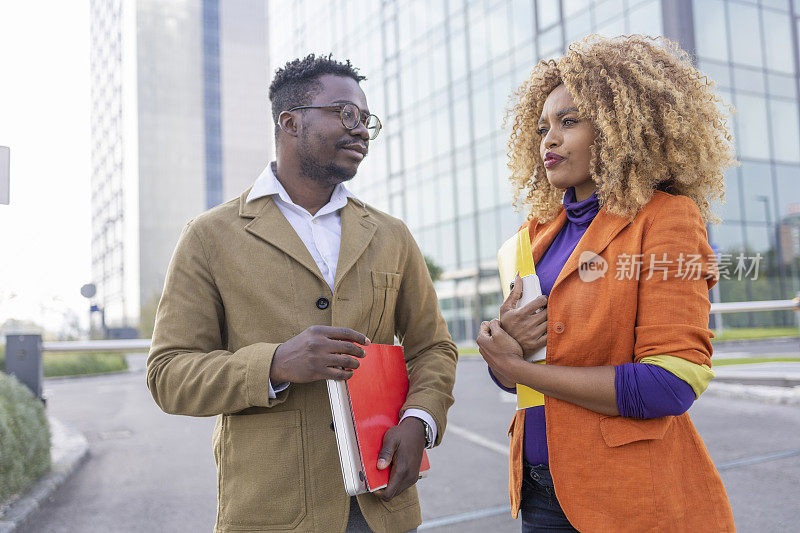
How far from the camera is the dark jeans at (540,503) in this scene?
1871 millimetres

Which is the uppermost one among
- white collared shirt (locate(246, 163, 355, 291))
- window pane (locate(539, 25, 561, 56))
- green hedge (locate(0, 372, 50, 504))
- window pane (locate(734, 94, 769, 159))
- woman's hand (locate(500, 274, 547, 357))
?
window pane (locate(539, 25, 561, 56))

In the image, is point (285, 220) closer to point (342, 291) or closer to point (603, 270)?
point (342, 291)

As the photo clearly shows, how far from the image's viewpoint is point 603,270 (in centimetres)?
175

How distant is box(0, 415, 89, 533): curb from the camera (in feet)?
15.1

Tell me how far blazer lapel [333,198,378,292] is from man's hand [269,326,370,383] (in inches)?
12.5

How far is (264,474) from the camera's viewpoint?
74.6 inches

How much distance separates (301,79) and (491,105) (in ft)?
84.3

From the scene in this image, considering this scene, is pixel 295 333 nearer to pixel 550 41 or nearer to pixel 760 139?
pixel 550 41

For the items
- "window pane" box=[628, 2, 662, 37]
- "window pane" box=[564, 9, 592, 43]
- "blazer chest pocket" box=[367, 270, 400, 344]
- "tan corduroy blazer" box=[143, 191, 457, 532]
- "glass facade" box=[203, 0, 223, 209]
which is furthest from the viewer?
"glass facade" box=[203, 0, 223, 209]

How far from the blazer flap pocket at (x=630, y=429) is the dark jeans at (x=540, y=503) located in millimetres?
259

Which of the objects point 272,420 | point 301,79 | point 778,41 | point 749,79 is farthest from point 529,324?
point 778,41

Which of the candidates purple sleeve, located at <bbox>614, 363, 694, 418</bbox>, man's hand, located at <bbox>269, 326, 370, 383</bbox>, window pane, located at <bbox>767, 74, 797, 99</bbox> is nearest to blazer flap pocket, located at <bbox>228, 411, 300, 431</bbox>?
man's hand, located at <bbox>269, 326, 370, 383</bbox>

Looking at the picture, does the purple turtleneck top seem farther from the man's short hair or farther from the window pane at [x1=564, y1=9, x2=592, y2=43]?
the window pane at [x1=564, y1=9, x2=592, y2=43]

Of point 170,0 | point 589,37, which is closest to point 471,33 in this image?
point 589,37
